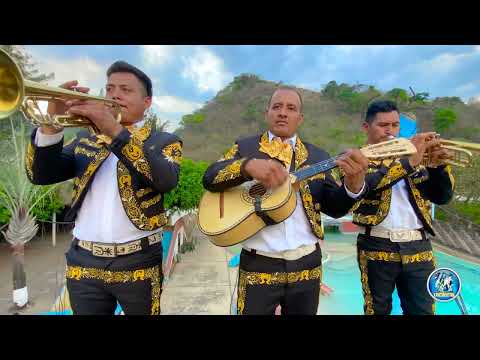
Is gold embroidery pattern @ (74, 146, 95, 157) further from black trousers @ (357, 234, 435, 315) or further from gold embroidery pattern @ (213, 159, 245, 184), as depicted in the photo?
black trousers @ (357, 234, 435, 315)

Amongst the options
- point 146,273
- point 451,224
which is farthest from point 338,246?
point 146,273

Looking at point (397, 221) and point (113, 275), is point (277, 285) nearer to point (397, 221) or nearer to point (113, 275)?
point (113, 275)

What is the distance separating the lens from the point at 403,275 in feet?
9.64

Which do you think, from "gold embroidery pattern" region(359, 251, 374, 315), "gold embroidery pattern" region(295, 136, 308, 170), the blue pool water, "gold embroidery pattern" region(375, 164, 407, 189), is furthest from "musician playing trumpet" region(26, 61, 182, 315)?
the blue pool water

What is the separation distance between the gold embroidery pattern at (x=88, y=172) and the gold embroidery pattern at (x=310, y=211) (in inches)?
62.6

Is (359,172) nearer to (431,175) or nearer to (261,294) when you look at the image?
(431,175)

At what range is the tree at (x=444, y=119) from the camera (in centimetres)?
4059

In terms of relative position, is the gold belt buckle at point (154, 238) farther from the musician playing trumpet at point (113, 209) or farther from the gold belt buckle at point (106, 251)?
the gold belt buckle at point (106, 251)

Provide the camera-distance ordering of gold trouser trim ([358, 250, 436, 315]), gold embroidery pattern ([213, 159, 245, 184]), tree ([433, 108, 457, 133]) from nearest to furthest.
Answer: gold embroidery pattern ([213, 159, 245, 184]), gold trouser trim ([358, 250, 436, 315]), tree ([433, 108, 457, 133])

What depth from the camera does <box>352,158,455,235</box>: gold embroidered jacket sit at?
2832mm

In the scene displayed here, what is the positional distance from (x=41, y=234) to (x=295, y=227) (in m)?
16.5

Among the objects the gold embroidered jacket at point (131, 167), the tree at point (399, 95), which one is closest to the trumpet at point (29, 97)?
the gold embroidered jacket at point (131, 167)

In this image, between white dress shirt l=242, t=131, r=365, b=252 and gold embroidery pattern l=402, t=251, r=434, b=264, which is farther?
gold embroidery pattern l=402, t=251, r=434, b=264
